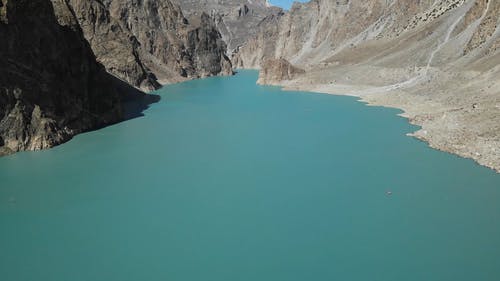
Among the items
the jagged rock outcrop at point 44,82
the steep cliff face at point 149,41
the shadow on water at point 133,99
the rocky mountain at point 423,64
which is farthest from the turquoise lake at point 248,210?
the steep cliff face at point 149,41

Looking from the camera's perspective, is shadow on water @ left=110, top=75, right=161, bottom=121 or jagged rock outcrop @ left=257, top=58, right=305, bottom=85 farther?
jagged rock outcrop @ left=257, top=58, right=305, bottom=85

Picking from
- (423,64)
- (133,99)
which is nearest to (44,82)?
(133,99)

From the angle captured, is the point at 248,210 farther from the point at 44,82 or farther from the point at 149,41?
the point at 149,41

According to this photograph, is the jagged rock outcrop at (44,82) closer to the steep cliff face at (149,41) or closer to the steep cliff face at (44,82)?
the steep cliff face at (44,82)

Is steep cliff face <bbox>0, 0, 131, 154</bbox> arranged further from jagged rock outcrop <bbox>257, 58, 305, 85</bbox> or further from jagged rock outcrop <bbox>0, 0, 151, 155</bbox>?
jagged rock outcrop <bbox>257, 58, 305, 85</bbox>

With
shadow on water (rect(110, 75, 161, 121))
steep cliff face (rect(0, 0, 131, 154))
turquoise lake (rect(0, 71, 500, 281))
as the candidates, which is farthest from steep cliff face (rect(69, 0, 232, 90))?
turquoise lake (rect(0, 71, 500, 281))

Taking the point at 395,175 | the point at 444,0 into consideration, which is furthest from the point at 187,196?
the point at 444,0
